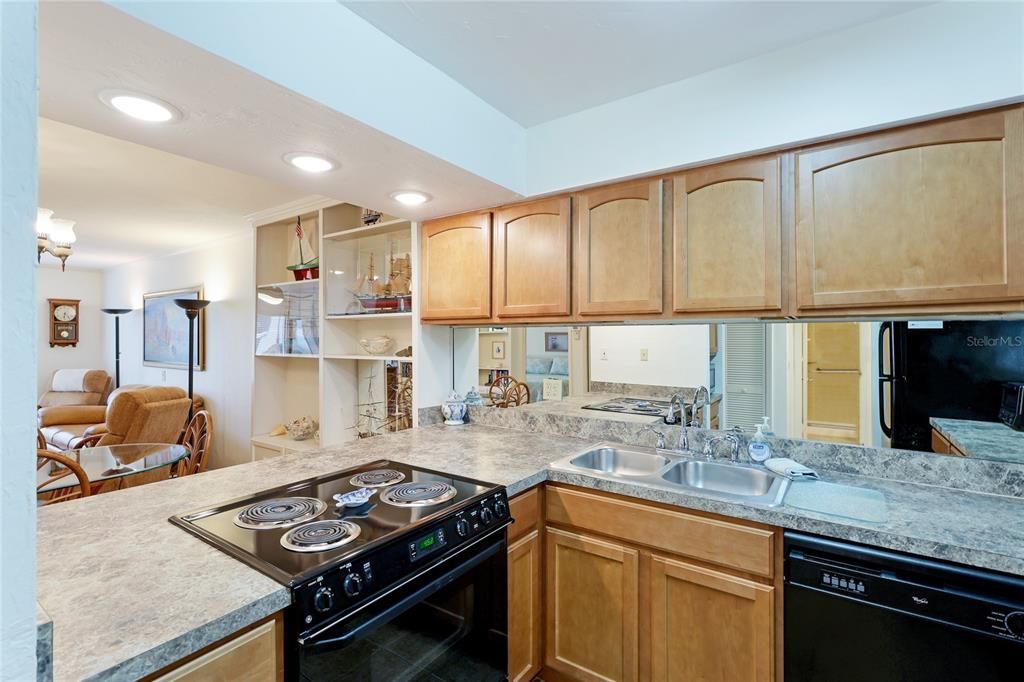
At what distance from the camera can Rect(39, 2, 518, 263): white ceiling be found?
988mm

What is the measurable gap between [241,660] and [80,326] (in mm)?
7828

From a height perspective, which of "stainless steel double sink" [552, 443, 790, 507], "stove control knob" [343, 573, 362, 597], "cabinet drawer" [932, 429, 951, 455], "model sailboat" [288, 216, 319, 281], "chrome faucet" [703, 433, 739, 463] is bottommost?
"stove control knob" [343, 573, 362, 597]

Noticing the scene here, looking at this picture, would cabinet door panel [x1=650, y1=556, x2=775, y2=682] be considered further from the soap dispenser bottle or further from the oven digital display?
the oven digital display

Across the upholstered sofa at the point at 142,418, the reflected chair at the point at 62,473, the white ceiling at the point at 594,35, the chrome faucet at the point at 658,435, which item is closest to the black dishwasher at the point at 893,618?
the chrome faucet at the point at 658,435

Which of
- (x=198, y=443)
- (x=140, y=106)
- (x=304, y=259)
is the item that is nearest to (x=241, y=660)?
(x=140, y=106)

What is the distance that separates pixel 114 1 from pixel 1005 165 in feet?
7.30

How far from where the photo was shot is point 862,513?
4.24 ft

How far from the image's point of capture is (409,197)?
2098 mm

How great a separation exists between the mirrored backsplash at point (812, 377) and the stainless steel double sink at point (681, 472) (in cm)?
21

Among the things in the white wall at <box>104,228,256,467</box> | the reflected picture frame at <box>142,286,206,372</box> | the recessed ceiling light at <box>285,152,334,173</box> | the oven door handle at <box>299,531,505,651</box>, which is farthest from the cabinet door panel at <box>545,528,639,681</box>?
the reflected picture frame at <box>142,286,206,372</box>

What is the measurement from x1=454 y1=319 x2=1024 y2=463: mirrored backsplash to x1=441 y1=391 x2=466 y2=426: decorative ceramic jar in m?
0.30

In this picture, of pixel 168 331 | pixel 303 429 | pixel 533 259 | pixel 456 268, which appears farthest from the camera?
pixel 168 331

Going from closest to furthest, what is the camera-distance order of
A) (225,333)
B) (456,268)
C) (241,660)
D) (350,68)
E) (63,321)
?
(241,660)
(350,68)
(456,268)
(225,333)
(63,321)

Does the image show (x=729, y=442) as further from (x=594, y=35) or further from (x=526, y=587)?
(x=594, y=35)
